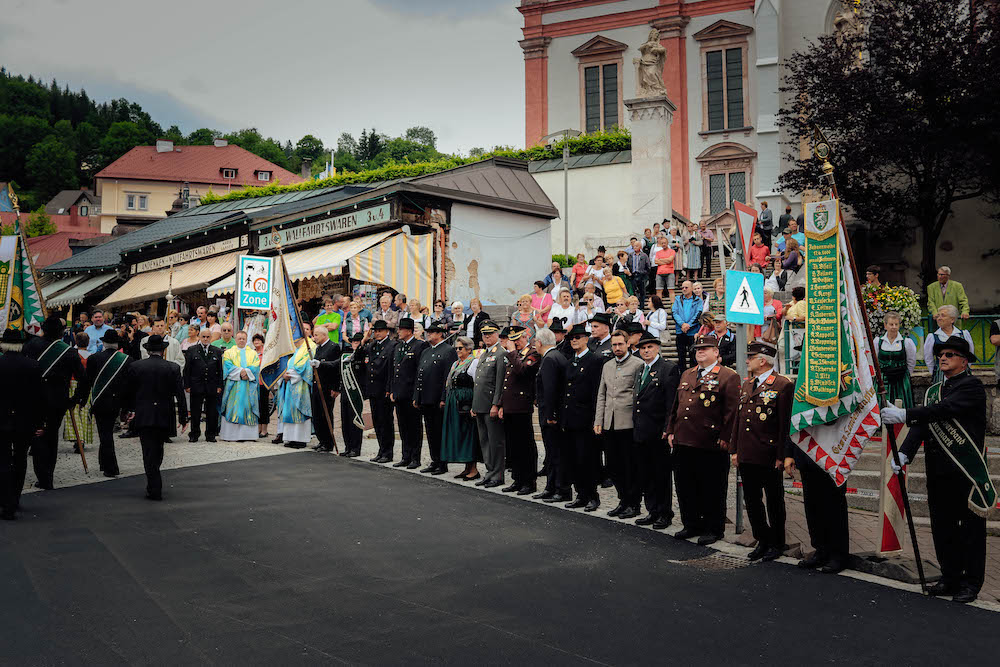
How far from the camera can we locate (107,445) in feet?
38.1

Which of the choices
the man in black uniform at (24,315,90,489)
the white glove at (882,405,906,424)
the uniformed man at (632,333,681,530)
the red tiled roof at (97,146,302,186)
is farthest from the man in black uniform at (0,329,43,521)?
the red tiled roof at (97,146,302,186)

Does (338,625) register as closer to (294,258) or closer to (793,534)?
(793,534)

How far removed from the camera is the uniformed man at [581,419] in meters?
9.90

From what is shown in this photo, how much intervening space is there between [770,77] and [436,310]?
20208mm

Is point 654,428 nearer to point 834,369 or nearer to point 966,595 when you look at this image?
point 834,369

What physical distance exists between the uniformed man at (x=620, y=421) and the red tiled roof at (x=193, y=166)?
7631cm

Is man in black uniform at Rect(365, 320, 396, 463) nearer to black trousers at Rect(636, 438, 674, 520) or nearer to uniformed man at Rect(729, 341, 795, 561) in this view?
black trousers at Rect(636, 438, 674, 520)

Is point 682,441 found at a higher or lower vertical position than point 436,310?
lower

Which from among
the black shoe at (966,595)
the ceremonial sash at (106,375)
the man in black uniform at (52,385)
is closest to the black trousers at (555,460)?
the black shoe at (966,595)

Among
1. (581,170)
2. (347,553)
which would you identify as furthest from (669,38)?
(347,553)

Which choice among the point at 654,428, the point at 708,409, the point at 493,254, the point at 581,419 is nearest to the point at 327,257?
the point at 493,254

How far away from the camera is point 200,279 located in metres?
27.3

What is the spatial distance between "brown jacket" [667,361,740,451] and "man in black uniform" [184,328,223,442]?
30.1 ft

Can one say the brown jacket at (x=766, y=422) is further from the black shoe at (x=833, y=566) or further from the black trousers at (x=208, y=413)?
the black trousers at (x=208, y=413)
